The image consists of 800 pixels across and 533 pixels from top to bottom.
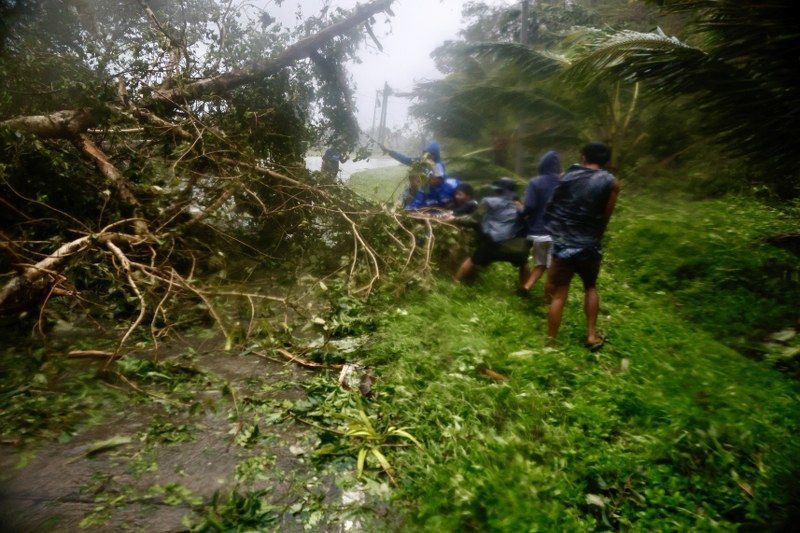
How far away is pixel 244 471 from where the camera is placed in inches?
77.5

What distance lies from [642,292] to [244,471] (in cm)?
504

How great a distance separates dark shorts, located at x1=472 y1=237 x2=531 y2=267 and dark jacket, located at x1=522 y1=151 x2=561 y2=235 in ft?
0.91

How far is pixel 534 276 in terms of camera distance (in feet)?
14.7

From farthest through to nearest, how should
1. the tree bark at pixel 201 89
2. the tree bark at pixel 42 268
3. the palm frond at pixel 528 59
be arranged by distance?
1. the palm frond at pixel 528 59
2. the tree bark at pixel 201 89
3. the tree bark at pixel 42 268

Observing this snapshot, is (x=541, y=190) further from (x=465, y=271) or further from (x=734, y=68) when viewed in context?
(x=734, y=68)

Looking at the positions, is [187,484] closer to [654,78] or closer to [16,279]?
[16,279]

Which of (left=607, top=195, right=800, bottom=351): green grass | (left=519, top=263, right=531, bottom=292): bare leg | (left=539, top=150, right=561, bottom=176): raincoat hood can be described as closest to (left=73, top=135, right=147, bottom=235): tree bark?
(left=519, top=263, right=531, bottom=292): bare leg

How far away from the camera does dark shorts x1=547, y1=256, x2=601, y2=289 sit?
125 inches

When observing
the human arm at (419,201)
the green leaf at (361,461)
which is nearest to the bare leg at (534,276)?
the human arm at (419,201)

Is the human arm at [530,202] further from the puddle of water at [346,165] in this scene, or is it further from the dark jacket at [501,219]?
the puddle of water at [346,165]

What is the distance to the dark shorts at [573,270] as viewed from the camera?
3184 millimetres

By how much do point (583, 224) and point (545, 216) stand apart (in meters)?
0.46

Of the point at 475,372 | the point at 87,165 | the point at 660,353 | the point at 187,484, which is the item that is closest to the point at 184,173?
the point at 87,165

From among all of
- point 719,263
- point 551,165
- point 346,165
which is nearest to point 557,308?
point 551,165
